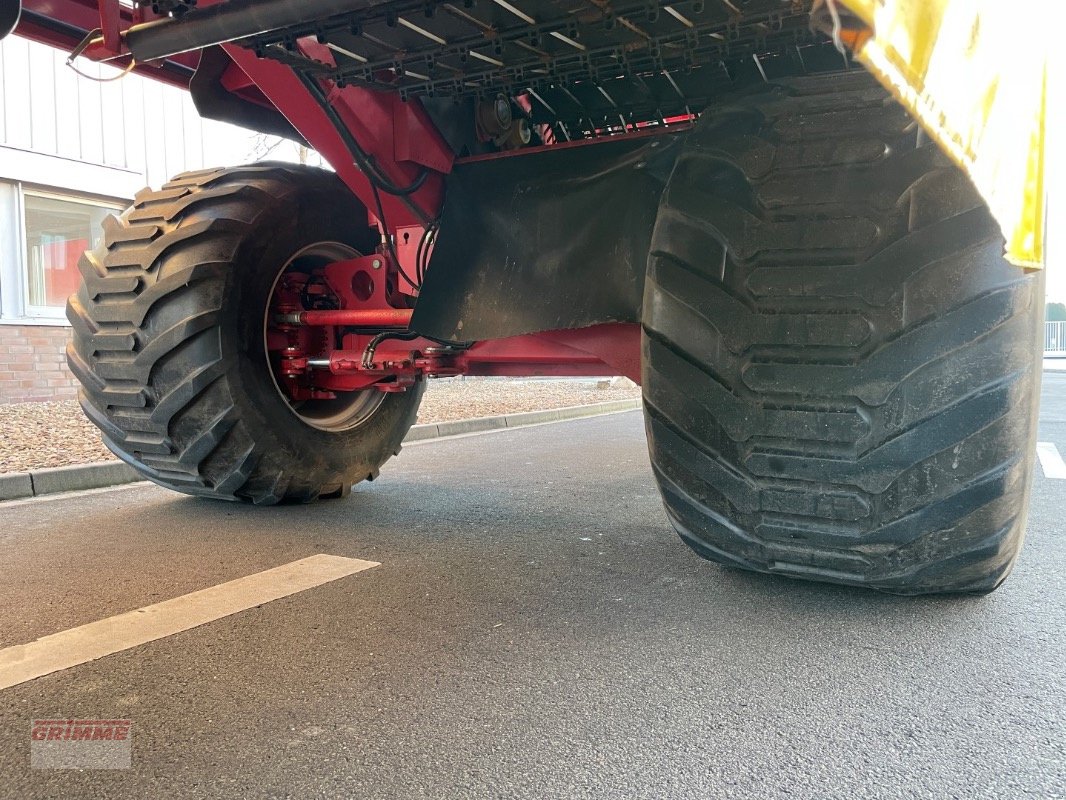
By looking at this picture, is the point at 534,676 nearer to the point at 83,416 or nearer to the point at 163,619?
the point at 163,619

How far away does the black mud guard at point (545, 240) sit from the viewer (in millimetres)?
2861

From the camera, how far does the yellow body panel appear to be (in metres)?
0.89

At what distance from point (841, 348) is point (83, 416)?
25.9 feet

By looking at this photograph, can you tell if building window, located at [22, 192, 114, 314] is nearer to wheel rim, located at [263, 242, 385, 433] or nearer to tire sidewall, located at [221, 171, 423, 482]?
wheel rim, located at [263, 242, 385, 433]

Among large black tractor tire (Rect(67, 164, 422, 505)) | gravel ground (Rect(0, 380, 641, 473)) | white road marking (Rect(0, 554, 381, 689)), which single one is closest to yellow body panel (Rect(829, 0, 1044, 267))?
white road marking (Rect(0, 554, 381, 689))

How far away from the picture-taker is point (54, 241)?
10.6 meters

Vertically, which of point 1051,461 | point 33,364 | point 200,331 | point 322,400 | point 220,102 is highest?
point 220,102

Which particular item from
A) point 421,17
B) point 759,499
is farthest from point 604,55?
point 759,499

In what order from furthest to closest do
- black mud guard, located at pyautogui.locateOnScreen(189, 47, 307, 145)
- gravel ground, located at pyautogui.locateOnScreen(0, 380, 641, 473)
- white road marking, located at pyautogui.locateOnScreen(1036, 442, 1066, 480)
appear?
gravel ground, located at pyautogui.locateOnScreen(0, 380, 641, 473) < white road marking, located at pyautogui.locateOnScreen(1036, 442, 1066, 480) < black mud guard, located at pyautogui.locateOnScreen(189, 47, 307, 145)

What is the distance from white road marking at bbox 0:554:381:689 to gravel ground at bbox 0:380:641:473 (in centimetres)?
297

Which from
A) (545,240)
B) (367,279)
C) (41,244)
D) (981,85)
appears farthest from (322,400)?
(41,244)

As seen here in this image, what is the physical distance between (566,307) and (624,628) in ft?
3.96

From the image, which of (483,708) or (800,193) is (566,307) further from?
(483,708)

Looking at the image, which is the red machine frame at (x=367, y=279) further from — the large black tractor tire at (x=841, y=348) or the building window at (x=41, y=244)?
the building window at (x=41, y=244)
